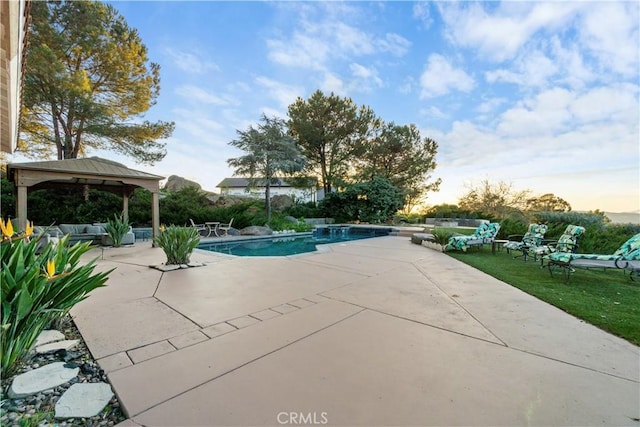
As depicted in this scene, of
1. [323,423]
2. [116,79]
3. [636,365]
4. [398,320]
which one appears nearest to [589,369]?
[636,365]

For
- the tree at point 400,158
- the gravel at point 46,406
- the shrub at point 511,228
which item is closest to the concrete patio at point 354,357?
the gravel at point 46,406

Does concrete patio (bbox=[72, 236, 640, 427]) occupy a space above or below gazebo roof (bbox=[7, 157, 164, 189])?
below

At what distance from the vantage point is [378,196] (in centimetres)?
1744

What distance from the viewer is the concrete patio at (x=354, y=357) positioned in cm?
147

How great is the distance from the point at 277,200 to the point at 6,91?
671 inches

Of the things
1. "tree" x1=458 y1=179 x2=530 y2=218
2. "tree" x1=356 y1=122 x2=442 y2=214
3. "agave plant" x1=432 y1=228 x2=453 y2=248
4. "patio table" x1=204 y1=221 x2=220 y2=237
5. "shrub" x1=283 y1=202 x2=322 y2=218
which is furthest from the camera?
"tree" x1=356 y1=122 x2=442 y2=214

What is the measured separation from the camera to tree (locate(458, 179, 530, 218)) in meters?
15.3

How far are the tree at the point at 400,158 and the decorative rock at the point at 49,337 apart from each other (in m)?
18.8

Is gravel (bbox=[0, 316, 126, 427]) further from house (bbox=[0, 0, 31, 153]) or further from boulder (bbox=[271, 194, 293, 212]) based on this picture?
boulder (bbox=[271, 194, 293, 212])

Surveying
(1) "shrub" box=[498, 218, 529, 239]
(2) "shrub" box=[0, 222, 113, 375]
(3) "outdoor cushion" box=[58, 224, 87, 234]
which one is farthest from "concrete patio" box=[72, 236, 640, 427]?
(3) "outdoor cushion" box=[58, 224, 87, 234]

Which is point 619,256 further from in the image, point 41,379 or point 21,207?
point 21,207

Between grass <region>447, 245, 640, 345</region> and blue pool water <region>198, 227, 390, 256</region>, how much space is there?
5.26 meters

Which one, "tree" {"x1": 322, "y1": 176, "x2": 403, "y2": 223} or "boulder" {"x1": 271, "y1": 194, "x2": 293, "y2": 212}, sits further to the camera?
"boulder" {"x1": 271, "y1": 194, "x2": 293, "y2": 212}

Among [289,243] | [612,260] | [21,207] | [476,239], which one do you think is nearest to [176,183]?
[289,243]
